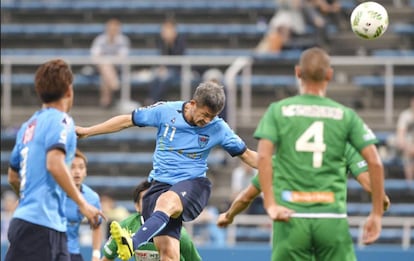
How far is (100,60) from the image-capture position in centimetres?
2033

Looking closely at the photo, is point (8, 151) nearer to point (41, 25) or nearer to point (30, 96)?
point (30, 96)

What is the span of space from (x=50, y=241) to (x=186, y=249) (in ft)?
10.5

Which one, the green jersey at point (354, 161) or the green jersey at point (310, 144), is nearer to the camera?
the green jersey at point (310, 144)

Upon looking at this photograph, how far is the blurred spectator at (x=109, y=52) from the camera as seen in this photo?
20.5m

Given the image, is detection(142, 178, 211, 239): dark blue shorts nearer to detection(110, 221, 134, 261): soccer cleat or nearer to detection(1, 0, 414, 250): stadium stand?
detection(110, 221, 134, 261): soccer cleat

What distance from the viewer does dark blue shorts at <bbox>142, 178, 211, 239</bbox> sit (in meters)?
11.3

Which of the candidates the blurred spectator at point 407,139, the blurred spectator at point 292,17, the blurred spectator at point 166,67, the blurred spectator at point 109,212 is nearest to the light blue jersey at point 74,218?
the blurred spectator at point 109,212

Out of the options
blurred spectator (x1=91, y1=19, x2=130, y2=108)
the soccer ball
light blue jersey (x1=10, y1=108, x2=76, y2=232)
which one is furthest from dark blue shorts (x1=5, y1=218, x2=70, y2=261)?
blurred spectator (x1=91, y1=19, x2=130, y2=108)

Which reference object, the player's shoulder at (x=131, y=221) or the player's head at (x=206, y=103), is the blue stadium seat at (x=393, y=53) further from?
the player's head at (x=206, y=103)

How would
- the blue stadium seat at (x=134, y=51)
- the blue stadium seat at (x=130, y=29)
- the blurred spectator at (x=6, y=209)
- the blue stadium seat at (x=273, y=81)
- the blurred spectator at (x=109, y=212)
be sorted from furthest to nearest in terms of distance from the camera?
the blue stadium seat at (x=130, y=29) → the blue stadium seat at (x=134, y=51) → the blue stadium seat at (x=273, y=81) → the blurred spectator at (x=109, y=212) → the blurred spectator at (x=6, y=209)

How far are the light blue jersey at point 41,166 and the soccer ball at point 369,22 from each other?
13.4 ft

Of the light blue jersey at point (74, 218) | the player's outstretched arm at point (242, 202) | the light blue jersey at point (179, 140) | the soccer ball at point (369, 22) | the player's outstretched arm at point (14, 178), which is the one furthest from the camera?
the light blue jersey at point (74, 218)

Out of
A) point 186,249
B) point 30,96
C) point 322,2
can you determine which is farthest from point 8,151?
point 186,249

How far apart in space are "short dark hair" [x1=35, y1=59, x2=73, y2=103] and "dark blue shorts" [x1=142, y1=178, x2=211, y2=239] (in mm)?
2518
